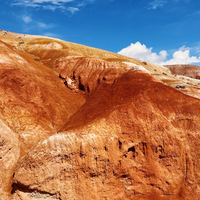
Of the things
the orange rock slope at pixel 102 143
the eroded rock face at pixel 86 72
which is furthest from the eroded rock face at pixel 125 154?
the eroded rock face at pixel 86 72

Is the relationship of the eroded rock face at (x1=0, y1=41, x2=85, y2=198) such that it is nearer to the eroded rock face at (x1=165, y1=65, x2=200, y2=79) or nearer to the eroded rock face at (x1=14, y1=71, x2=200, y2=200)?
the eroded rock face at (x1=14, y1=71, x2=200, y2=200)

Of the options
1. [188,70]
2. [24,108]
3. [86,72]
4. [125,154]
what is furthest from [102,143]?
[188,70]

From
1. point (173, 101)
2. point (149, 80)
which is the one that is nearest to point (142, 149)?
point (173, 101)

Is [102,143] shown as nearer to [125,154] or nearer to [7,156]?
[125,154]

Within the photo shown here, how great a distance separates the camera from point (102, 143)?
13.9 metres

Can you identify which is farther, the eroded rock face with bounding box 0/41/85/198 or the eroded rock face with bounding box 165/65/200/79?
the eroded rock face with bounding box 165/65/200/79

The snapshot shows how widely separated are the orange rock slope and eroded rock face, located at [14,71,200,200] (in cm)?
7

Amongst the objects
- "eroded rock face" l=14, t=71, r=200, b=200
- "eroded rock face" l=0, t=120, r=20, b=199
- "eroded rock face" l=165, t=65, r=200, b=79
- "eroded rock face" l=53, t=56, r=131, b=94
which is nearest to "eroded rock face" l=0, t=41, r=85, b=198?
"eroded rock face" l=0, t=120, r=20, b=199

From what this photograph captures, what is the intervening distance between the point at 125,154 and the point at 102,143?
248cm

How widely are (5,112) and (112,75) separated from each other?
552 inches

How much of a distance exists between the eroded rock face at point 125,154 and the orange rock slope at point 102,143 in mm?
73

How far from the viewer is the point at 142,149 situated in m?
15.2

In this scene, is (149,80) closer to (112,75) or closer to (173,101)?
(173,101)

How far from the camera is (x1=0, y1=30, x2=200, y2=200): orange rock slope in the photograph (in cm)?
1282
